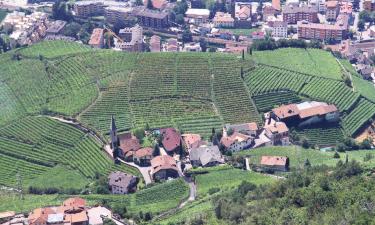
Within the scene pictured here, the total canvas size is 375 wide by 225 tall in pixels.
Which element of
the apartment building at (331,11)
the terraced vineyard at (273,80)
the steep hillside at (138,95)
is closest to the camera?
the steep hillside at (138,95)

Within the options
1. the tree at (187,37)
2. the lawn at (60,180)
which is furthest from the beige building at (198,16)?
the lawn at (60,180)

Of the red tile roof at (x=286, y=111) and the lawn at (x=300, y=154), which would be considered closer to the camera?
the lawn at (x=300, y=154)

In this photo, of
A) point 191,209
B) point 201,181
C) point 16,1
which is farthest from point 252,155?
point 16,1

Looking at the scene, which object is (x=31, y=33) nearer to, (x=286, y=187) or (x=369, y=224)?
(x=286, y=187)

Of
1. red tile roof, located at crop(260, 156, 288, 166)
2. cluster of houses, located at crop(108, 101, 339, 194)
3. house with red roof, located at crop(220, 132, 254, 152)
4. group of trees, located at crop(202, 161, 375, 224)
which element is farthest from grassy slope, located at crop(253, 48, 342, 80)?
→ group of trees, located at crop(202, 161, 375, 224)

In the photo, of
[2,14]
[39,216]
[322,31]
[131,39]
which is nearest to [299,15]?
[322,31]

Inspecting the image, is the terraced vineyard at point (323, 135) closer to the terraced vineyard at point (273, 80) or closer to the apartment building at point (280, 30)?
the terraced vineyard at point (273, 80)
